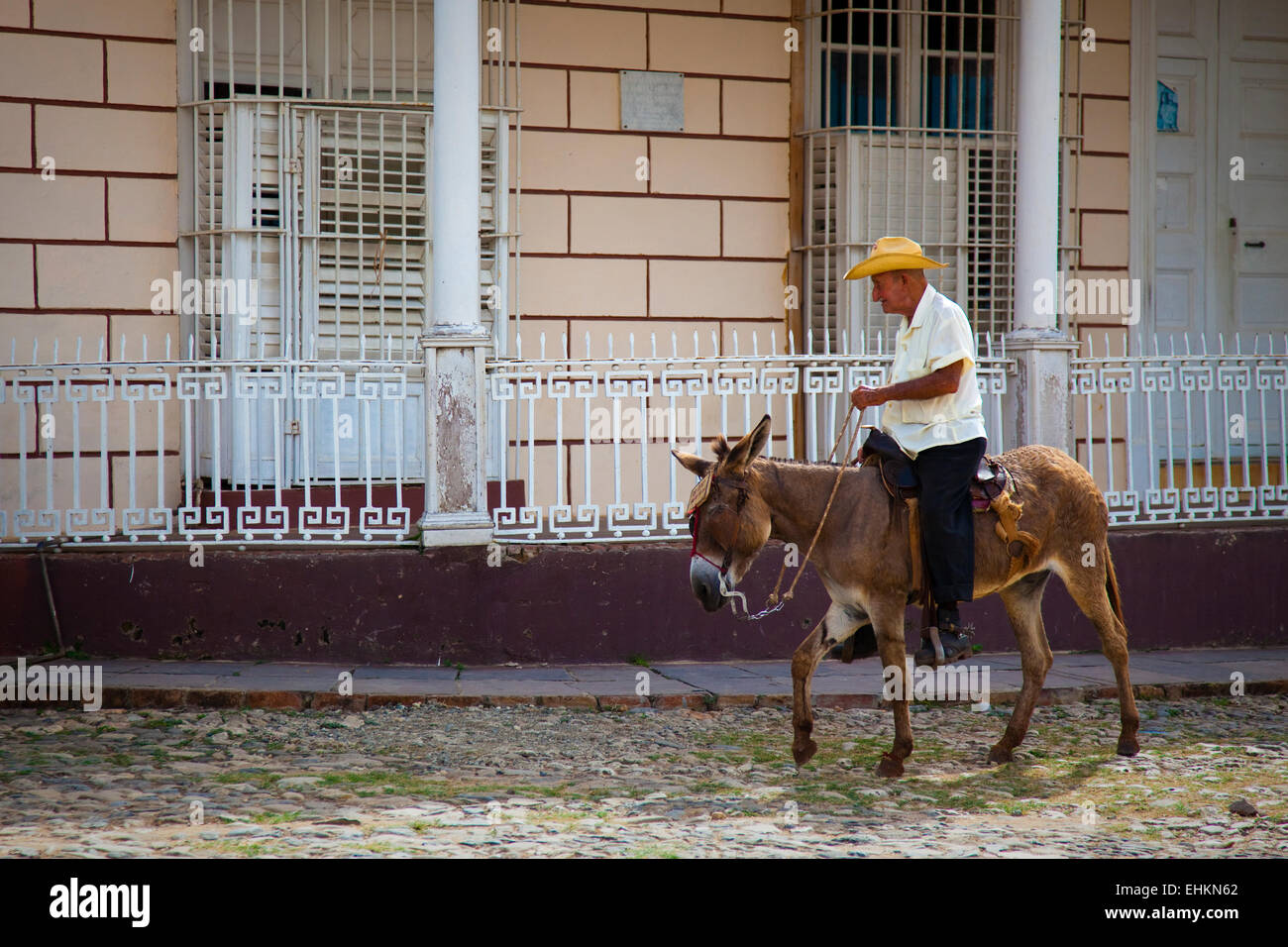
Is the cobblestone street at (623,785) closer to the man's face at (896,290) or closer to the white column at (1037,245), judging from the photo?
the man's face at (896,290)

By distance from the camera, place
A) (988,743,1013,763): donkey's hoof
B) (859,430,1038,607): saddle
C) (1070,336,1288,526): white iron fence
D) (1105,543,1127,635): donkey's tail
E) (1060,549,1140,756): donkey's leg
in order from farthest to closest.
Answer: (1070,336,1288,526): white iron fence, (1105,543,1127,635): donkey's tail, (1060,549,1140,756): donkey's leg, (988,743,1013,763): donkey's hoof, (859,430,1038,607): saddle

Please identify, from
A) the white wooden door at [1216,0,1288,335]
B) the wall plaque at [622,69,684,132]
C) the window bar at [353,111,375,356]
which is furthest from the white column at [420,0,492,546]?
the white wooden door at [1216,0,1288,335]

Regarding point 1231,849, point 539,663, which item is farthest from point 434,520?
point 1231,849

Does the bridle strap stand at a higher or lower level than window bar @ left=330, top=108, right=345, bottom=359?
lower

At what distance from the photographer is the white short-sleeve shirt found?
18.6 feet

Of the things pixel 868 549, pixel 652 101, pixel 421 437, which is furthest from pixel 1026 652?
pixel 652 101

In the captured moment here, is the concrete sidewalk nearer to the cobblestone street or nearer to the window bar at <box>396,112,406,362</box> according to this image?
the cobblestone street

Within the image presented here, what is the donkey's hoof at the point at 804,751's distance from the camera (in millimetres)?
5902

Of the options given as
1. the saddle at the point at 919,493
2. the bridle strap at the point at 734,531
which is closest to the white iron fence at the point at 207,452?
the bridle strap at the point at 734,531

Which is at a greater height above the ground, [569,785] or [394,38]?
[394,38]

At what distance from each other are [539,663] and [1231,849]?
4.42 metres

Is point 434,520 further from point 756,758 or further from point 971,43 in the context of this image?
point 971,43

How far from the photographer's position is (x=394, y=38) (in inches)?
372

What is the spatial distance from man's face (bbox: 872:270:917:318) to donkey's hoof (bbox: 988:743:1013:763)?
208 centimetres
